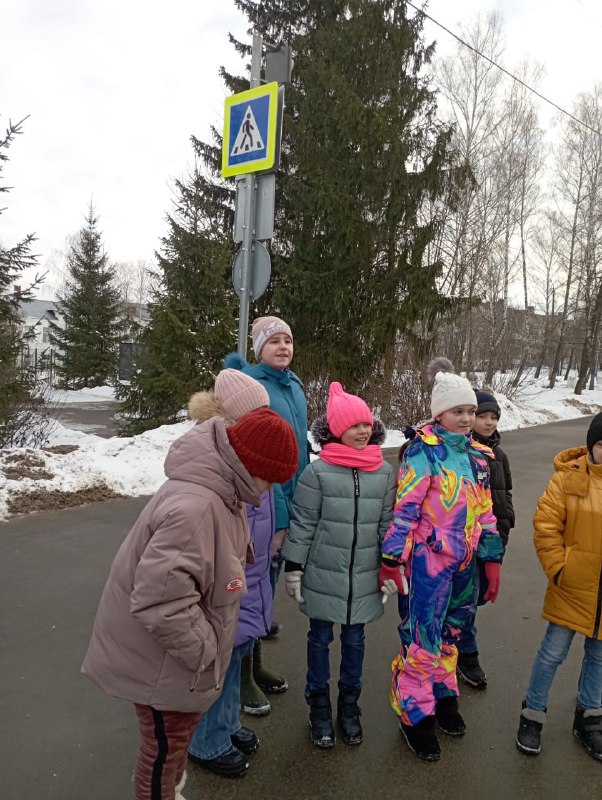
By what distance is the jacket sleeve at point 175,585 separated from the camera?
162cm

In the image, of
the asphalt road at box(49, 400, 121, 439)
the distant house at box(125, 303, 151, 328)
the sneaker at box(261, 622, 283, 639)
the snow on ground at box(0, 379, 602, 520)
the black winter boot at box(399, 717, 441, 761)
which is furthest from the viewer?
the asphalt road at box(49, 400, 121, 439)

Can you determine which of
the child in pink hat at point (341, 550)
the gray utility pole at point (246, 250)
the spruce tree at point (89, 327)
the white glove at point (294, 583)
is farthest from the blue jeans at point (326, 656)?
the spruce tree at point (89, 327)

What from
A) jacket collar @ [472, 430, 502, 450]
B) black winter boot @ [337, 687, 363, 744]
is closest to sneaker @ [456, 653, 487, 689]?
black winter boot @ [337, 687, 363, 744]

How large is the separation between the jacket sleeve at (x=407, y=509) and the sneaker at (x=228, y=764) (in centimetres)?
107

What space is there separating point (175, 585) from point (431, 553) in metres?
1.44

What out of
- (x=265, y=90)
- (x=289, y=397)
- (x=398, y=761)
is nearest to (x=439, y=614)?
(x=398, y=761)

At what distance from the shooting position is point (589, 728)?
276 cm

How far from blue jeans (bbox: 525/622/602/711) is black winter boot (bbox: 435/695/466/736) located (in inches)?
13.7

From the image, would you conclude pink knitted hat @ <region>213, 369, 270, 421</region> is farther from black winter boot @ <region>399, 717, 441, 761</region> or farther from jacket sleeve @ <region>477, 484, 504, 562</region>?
black winter boot @ <region>399, 717, 441, 761</region>

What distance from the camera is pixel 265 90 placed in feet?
15.2

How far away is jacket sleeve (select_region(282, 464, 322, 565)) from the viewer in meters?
A: 2.71

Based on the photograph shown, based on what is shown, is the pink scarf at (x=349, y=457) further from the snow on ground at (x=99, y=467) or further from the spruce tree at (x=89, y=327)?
the spruce tree at (x=89, y=327)

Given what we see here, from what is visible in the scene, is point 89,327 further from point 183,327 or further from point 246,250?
point 246,250

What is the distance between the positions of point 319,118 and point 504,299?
47.4 feet
